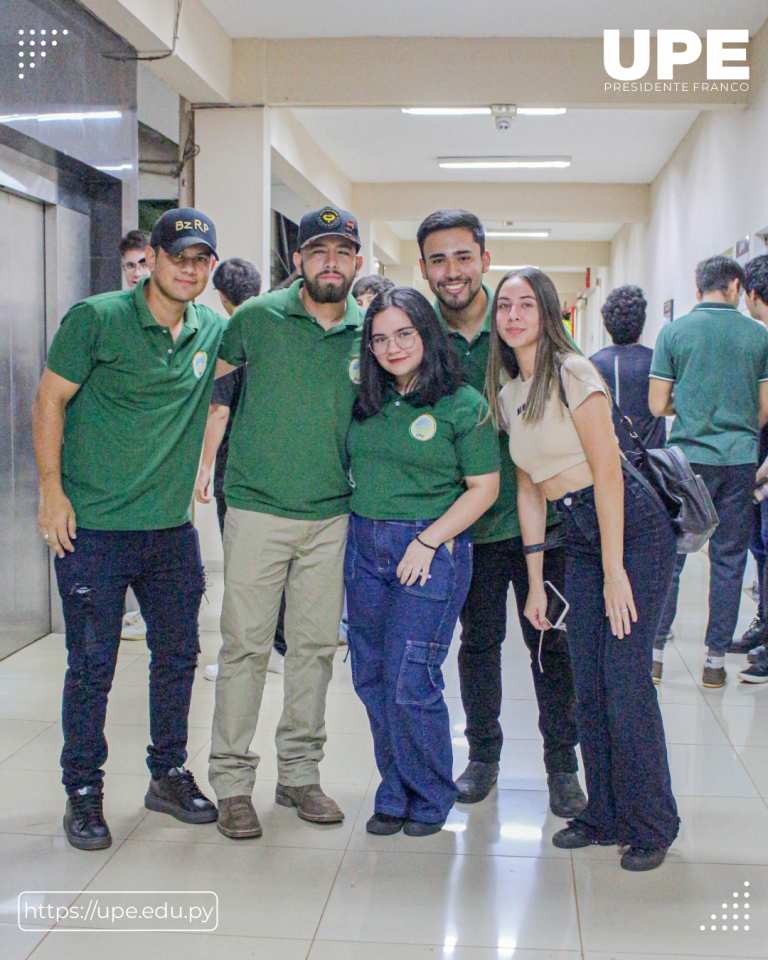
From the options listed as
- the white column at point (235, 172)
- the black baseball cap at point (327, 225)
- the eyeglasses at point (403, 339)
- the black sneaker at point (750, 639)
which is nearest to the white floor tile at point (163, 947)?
the eyeglasses at point (403, 339)

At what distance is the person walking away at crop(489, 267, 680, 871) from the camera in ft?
7.57

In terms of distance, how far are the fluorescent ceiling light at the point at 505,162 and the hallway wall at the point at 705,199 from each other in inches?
40.2

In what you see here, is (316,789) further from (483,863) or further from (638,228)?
(638,228)

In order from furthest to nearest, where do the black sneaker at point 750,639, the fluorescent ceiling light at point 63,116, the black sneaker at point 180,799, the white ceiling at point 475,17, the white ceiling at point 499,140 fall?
1. the white ceiling at point 499,140
2. the white ceiling at point 475,17
3. the black sneaker at point 750,639
4. the fluorescent ceiling light at point 63,116
5. the black sneaker at point 180,799

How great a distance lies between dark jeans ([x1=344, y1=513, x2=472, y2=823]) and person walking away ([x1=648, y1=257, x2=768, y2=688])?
1772 mm

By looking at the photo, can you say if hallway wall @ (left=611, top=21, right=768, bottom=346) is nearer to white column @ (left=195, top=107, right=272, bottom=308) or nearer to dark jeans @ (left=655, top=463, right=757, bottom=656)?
dark jeans @ (left=655, top=463, right=757, bottom=656)

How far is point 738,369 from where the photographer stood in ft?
13.0

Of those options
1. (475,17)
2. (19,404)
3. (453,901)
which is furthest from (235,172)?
(453,901)

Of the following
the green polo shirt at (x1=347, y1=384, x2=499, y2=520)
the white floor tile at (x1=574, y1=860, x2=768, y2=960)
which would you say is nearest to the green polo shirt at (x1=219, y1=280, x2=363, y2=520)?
the green polo shirt at (x1=347, y1=384, x2=499, y2=520)

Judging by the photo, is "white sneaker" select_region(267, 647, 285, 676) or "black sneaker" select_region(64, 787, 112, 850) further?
"white sneaker" select_region(267, 647, 285, 676)

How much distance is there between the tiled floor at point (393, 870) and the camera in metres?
2.09

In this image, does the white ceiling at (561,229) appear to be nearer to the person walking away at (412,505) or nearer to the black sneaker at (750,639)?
the black sneaker at (750,639)

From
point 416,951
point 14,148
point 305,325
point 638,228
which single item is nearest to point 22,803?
point 416,951

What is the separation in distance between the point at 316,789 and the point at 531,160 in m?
7.52
